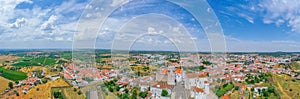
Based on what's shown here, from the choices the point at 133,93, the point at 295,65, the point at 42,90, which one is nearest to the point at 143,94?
the point at 133,93

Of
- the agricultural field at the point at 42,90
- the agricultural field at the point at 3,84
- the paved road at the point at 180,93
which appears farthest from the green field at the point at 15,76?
the paved road at the point at 180,93

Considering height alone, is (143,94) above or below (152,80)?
below

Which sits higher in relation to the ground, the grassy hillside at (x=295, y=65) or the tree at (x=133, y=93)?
the grassy hillside at (x=295, y=65)

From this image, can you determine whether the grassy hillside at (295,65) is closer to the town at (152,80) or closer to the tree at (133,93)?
the town at (152,80)

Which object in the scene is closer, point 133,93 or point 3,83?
point 133,93

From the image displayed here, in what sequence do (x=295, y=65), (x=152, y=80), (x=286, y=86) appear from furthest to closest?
(x=295, y=65) < (x=286, y=86) < (x=152, y=80)

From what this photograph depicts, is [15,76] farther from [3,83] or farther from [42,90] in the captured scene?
[42,90]

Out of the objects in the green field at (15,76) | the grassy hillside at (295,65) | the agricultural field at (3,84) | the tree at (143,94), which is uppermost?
the grassy hillside at (295,65)

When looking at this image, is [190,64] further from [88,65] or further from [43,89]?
[43,89]

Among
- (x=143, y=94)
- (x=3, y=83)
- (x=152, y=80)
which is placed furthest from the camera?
(x=3, y=83)
